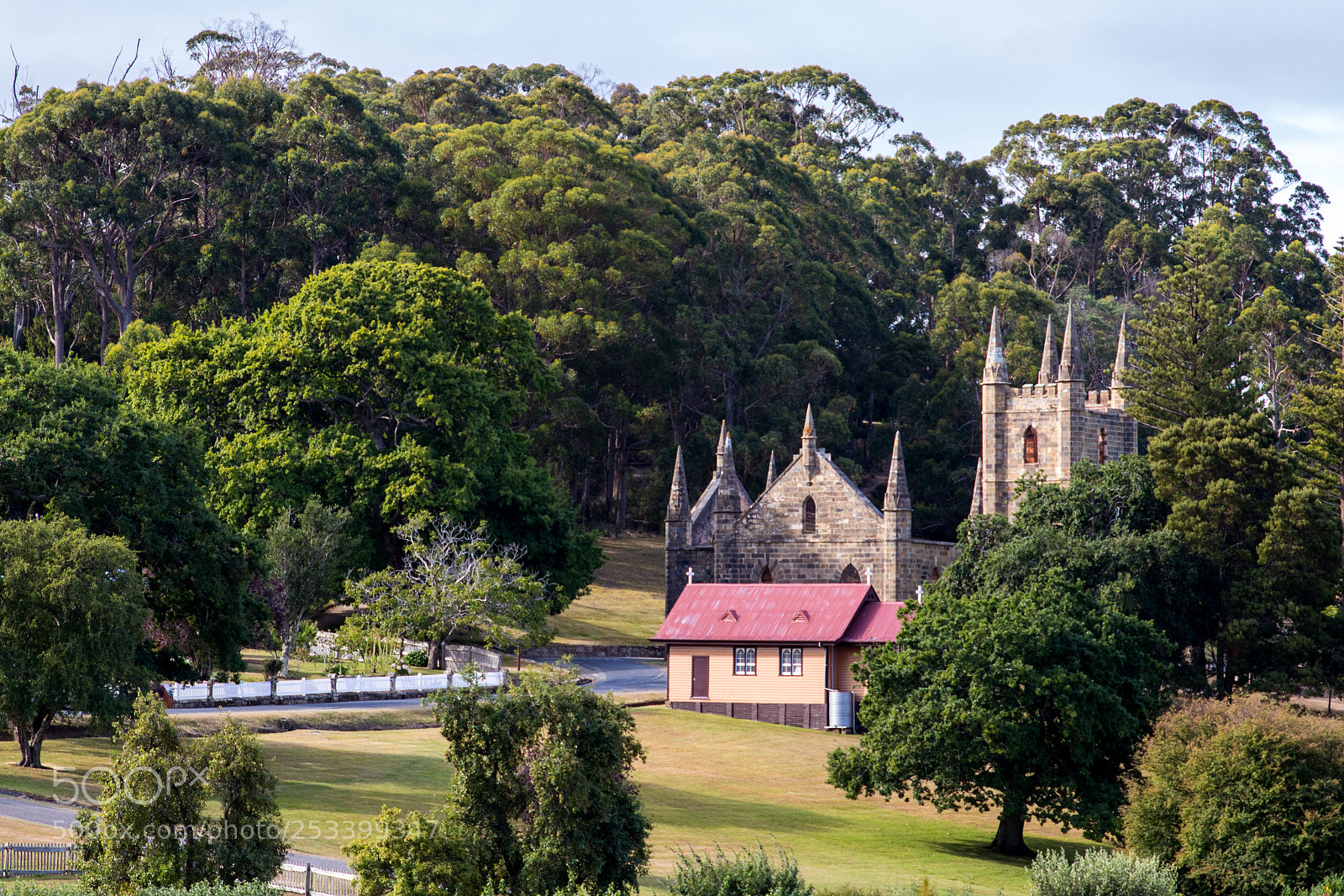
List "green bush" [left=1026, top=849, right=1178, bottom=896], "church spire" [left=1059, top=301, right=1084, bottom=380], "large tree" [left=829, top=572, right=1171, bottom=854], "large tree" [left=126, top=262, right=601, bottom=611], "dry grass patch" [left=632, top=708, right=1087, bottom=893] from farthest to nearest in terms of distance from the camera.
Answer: "church spire" [left=1059, top=301, right=1084, bottom=380], "large tree" [left=126, top=262, right=601, bottom=611], "large tree" [left=829, top=572, right=1171, bottom=854], "dry grass patch" [left=632, top=708, right=1087, bottom=893], "green bush" [left=1026, top=849, right=1178, bottom=896]

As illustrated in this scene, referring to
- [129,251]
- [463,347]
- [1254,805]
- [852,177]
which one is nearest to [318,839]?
[1254,805]

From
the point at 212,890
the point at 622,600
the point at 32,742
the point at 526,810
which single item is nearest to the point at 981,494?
the point at 622,600

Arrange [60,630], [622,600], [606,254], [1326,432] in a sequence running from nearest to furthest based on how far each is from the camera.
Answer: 1. [60,630]
2. [1326,432]
3. [622,600]
4. [606,254]

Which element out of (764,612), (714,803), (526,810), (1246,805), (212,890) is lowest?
(714,803)

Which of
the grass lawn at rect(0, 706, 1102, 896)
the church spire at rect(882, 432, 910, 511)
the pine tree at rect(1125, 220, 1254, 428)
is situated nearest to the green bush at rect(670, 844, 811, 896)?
the grass lawn at rect(0, 706, 1102, 896)

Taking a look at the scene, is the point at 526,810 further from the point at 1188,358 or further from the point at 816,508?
the point at 816,508

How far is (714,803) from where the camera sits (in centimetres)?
3894

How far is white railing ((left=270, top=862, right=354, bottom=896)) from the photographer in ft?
89.0

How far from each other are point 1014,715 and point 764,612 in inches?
630

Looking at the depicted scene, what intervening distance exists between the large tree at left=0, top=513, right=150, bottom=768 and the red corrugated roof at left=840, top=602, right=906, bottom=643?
23.4 m

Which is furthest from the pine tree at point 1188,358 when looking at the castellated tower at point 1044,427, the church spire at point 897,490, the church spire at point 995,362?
the church spire at point 995,362

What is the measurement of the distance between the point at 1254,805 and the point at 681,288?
63512 mm

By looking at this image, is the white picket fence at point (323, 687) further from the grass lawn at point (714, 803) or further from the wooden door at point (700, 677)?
the wooden door at point (700, 677)

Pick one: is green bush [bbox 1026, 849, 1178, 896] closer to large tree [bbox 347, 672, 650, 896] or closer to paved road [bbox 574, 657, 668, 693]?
large tree [bbox 347, 672, 650, 896]
